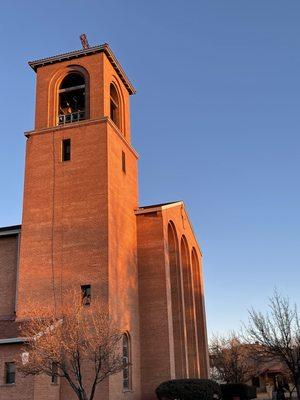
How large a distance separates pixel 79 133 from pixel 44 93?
4.21 metres

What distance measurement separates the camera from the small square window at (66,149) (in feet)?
94.9

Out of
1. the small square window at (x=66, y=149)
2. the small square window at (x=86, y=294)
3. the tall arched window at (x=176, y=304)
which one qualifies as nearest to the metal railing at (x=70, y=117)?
the small square window at (x=66, y=149)

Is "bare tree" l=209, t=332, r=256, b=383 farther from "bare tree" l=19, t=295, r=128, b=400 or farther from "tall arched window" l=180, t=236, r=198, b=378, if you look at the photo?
"bare tree" l=19, t=295, r=128, b=400

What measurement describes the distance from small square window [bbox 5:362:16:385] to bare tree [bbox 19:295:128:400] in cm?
95

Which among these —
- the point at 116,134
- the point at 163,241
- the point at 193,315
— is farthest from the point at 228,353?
the point at 116,134

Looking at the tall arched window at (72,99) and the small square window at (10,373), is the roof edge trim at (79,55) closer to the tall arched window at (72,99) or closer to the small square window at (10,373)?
the tall arched window at (72,99)

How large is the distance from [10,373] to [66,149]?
40.9 feet

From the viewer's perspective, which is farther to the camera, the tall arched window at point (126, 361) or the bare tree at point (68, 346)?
the tall arched window at point (126, 361)

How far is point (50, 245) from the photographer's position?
87.8 feet

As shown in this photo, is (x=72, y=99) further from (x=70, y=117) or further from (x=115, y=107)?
(x=115, y=107)

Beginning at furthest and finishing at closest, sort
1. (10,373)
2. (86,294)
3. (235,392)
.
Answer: (235,392), (86,294), (10,373)

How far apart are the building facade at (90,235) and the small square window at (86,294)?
49 millimetres

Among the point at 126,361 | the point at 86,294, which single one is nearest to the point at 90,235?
the point at 86,294

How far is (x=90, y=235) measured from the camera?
86.2ft
